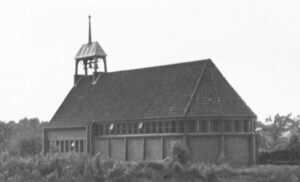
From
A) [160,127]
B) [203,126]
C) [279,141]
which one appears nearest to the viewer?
[203,126]

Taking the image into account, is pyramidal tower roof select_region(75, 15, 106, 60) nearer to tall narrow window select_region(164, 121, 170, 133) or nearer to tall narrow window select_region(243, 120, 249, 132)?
tall narrow window select_region(164, 121, 170, 133)

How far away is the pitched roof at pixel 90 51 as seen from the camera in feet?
245

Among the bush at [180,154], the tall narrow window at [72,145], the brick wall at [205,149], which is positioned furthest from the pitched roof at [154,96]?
the bush at [180,154]

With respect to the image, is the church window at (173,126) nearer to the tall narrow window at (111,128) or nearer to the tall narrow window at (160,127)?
the tall narrow window at (160,127)

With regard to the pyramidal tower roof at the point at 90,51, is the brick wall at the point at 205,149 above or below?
below

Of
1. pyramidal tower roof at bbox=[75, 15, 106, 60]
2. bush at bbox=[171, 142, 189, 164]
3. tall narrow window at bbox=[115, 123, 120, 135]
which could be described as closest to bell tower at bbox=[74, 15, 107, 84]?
pyramidal tower roof at bbox=[75, 15, 106, 60]

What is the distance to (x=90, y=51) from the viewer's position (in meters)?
75.5

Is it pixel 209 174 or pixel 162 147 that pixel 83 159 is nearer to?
pixel 162 147

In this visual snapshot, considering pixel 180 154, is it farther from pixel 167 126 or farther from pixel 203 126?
pixel 167 126

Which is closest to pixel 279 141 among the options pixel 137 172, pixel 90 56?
pixel 90 56

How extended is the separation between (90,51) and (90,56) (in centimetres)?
61

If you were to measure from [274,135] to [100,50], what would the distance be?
1096 inches

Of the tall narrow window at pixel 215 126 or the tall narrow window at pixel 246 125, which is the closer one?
the tall narrow window at pixel 215 126

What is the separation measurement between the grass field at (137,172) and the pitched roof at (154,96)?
730 centimetres
